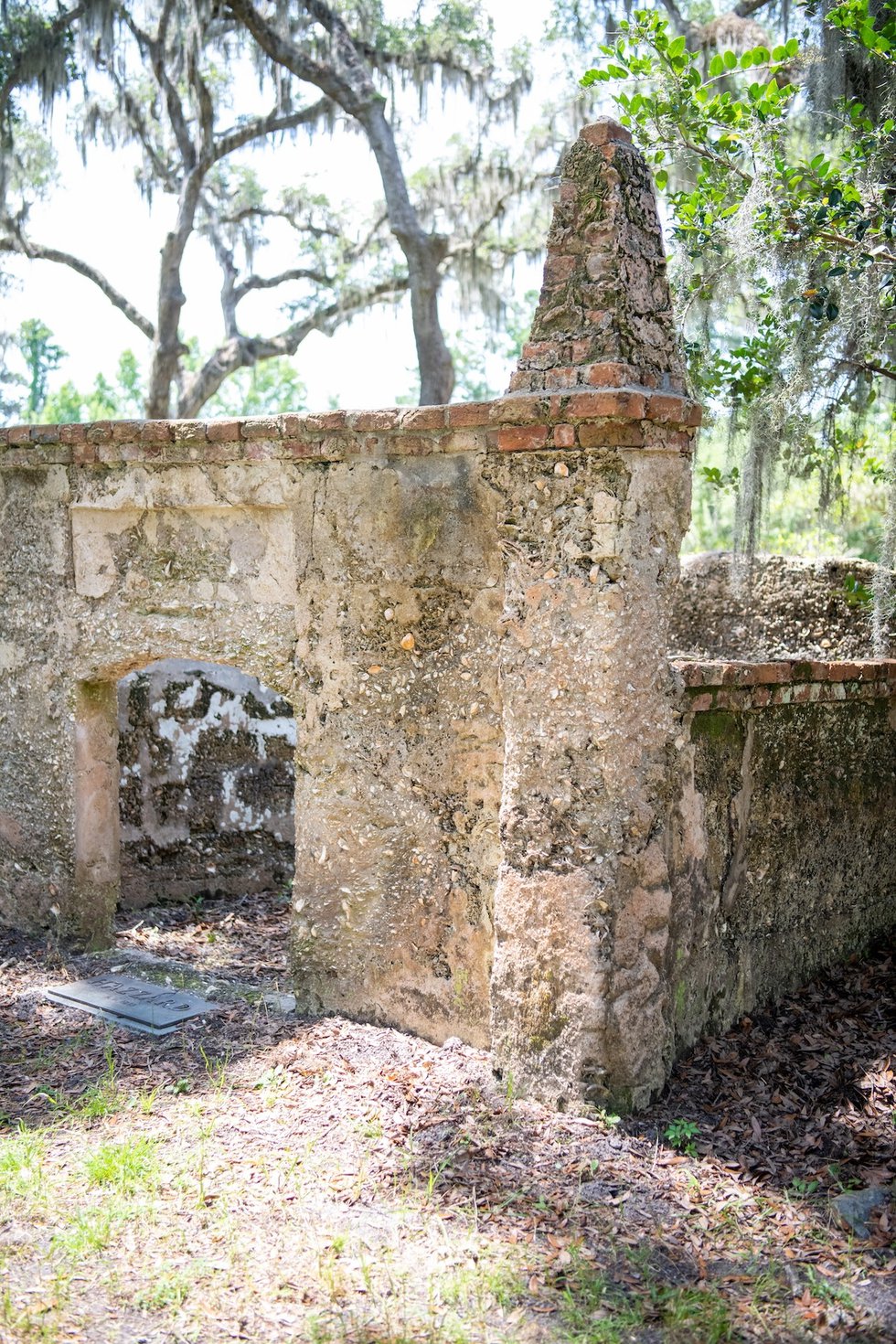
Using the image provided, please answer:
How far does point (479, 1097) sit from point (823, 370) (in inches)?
152

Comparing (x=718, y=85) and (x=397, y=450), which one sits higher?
(x=718, y=85)

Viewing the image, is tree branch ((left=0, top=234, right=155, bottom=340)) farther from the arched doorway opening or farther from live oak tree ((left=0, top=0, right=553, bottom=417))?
the arched doorway opening

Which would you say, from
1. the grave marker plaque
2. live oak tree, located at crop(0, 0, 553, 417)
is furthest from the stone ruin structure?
live oak tree, located at crop(0, 0, 553, 417)

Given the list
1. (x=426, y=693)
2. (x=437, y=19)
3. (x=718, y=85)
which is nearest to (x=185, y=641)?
(x=426, y=693)

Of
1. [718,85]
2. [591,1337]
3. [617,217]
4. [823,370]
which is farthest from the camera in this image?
[718,85]

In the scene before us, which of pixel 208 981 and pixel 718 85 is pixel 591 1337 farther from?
pixel 718 85

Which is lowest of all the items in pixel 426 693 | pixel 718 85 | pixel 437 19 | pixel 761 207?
pixel 426 693

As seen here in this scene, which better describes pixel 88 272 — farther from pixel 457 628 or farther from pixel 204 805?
pixel 457 628

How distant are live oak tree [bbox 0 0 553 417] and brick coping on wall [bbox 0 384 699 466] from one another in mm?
7701

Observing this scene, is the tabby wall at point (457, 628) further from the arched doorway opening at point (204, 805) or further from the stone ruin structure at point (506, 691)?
the arched doorway opening at point (204, 805)

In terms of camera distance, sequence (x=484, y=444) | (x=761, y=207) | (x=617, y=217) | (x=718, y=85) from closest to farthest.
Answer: (x=617, y=217) < (x=484, y=444) < (x=761, y=207) < (x=718, y=85)

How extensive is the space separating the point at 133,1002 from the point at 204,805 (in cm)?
232

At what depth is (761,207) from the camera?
17.9 feet

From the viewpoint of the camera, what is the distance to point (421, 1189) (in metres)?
3.91
